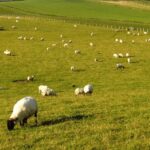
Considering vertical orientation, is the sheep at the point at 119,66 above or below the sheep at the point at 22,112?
below

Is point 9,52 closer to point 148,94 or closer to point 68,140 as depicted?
point 148,94

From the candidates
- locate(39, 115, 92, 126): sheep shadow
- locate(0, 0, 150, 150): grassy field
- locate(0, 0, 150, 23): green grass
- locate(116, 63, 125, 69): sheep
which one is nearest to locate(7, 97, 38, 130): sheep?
locate(0, 0, 150, 150): grassy field

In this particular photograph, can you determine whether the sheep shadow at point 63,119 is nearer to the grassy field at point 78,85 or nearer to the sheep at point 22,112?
the grassy field at point 78,85

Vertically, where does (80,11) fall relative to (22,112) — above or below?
below

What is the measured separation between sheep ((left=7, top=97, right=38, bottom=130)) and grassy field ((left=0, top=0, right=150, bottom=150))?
310 millimetres

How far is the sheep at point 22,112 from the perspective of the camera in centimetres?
1656

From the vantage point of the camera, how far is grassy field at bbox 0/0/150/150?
15.1m

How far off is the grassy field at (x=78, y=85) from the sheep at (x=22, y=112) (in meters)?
0.31

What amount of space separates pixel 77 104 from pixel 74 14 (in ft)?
299

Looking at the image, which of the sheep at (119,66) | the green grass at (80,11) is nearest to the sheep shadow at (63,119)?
the sheep at (119,66)

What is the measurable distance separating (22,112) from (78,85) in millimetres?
15608

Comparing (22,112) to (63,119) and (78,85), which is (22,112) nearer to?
(63,119)

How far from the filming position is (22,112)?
16.8 metres

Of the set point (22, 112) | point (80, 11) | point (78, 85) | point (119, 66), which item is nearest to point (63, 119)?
point (22, 112)
